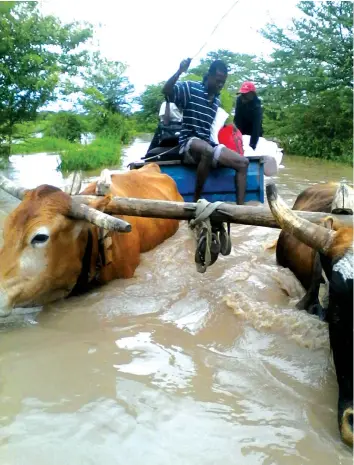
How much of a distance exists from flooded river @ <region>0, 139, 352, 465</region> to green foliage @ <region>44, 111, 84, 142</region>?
18637 mm

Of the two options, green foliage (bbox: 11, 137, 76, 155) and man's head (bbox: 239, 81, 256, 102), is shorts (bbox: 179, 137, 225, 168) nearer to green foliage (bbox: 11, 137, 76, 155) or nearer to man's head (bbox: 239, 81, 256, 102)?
man's head (bbox: 239, 81, 256, 102)

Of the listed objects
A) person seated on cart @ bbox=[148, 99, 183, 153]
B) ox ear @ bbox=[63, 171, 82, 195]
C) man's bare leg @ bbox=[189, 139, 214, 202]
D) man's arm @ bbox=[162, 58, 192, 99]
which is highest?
man's arm @ bbox=[162, 58, 192, 99]

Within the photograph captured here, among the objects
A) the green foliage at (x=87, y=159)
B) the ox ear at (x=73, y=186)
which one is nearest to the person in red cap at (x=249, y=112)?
the ox ear at (x=73, y=186)

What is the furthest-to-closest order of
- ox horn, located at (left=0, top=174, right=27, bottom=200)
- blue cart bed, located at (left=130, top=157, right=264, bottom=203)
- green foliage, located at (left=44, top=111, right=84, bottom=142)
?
green foliage, located at (left=44, top=111, right=84, bottom=142)
blue cart bed, located at (left=130, top=157, right=264, bottom=203)
ox horn, located at (left=0, top=174, right=27, bottom=200)

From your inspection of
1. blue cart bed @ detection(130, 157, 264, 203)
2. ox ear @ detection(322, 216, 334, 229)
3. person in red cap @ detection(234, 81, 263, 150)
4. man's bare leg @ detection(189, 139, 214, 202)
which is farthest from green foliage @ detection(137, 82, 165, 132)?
ox ear @ detection(322, 216, 334, 229)

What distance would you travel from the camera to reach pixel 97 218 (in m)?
3.29

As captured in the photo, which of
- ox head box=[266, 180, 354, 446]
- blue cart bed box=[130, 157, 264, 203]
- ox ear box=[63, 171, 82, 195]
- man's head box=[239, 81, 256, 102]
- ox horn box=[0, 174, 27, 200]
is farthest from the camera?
man's head box=[239, 81, 256, 102]

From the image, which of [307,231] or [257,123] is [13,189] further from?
[257,123]

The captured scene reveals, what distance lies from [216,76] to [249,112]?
1.45m

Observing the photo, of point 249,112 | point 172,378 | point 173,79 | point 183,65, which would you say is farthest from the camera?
point 249,112

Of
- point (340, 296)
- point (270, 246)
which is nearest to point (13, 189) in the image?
point (270, 246)

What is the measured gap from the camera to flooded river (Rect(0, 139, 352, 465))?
2184 millimetres

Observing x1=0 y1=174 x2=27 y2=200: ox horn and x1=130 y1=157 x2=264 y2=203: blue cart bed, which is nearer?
x1=0 y1=174 x2=27 y2=200: ox horn

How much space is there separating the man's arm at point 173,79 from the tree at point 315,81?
42.9 ft
